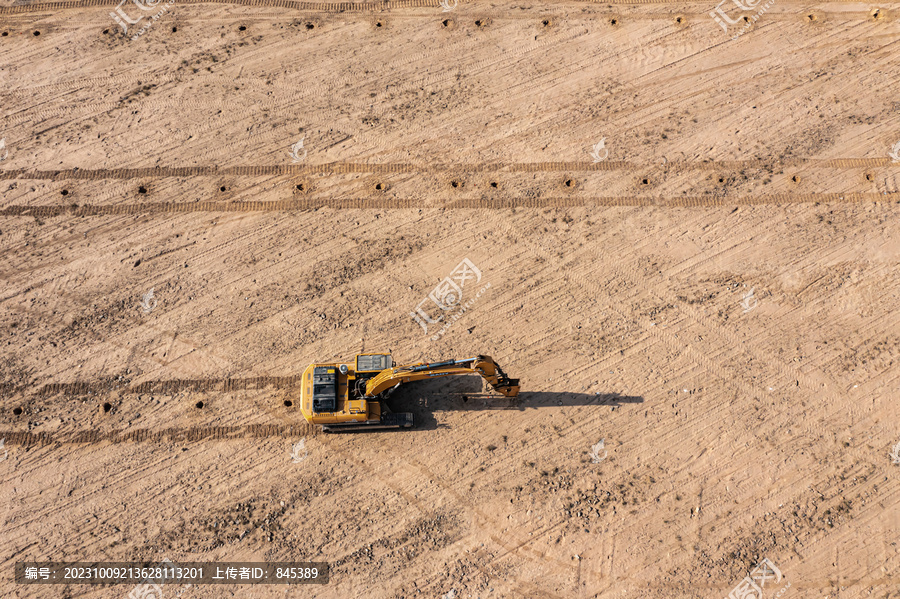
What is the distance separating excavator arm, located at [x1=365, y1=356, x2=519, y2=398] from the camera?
12062 millimetres

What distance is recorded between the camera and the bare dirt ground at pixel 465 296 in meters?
12.4

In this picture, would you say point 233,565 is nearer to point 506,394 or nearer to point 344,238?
point 506,394

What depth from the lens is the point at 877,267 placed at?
14602 mm

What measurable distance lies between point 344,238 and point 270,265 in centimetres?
209

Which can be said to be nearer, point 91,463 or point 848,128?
point 91,463

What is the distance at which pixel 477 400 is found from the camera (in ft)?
44.2

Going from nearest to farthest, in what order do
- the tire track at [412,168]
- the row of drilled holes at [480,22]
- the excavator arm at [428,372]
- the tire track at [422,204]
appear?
the excavator arm at [428,372]
the tire track at [422,204]
the tire track at [412,168]
the row of drilled holes at [480,22]

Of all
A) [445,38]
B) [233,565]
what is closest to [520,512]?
[233,565]

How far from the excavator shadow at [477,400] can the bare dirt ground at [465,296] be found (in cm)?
8
